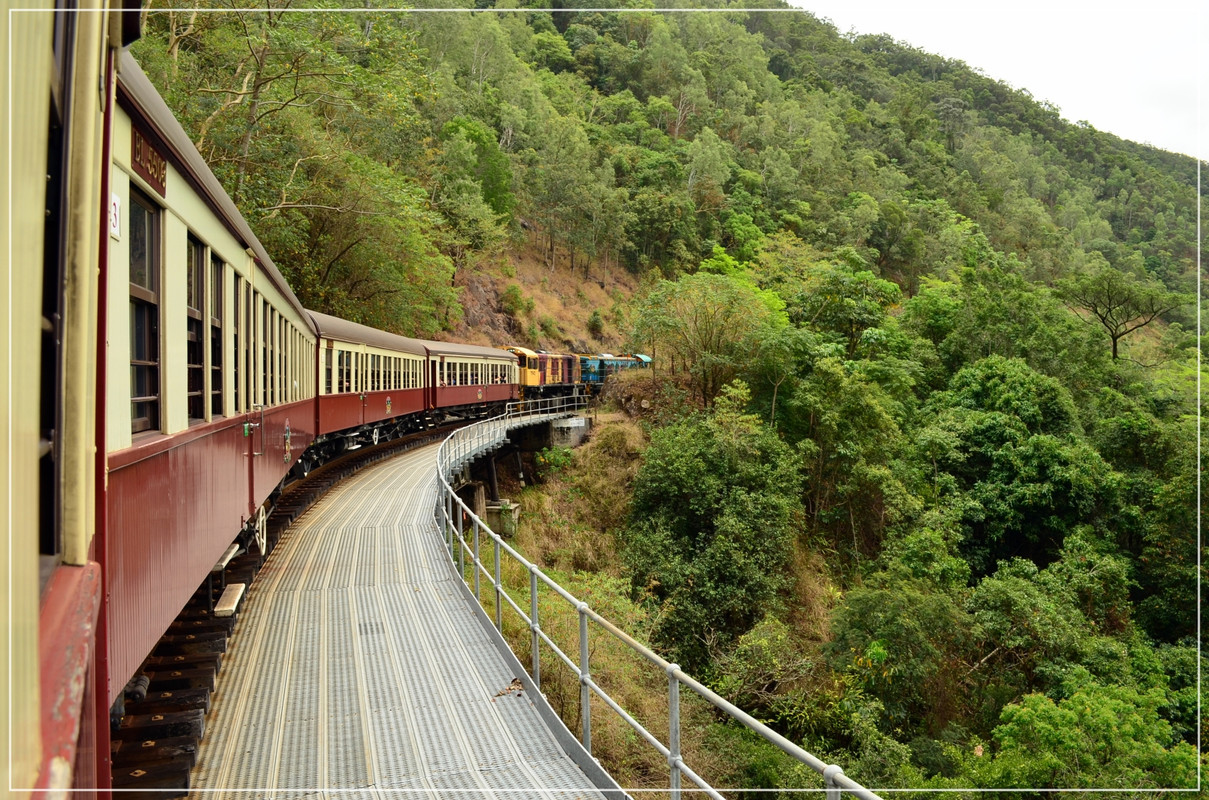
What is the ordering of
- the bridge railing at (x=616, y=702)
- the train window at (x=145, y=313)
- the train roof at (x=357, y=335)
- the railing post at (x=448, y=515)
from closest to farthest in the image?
the bridge railing at (x=616, y=702) < the train window at (x=145, y=313) < the railing post at (x=448, y=515) < the train roof at (x=357, y=335)

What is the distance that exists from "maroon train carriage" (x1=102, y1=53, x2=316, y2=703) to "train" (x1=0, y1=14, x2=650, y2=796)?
2 centimetres

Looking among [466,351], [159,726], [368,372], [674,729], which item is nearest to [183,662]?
[159,726]

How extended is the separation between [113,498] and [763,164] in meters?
70.0

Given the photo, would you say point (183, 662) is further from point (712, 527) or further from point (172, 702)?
point (712, 527)

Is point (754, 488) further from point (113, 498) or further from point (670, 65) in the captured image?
point (670, 65)

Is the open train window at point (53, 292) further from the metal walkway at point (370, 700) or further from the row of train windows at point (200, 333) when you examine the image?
the metal walkway at point (370, 700)

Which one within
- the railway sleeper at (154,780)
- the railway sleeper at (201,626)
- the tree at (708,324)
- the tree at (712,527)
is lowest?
the tree at (712,527)

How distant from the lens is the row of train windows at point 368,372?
13.3 meters

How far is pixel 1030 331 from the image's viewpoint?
2695 cm

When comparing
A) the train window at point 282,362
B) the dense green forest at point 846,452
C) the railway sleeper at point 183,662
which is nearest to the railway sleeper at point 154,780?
the railway sleeper at point 183,662

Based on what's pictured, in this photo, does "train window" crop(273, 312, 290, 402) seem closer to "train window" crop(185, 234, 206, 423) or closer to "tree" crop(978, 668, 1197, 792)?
"train window" crop(185, 234, 206, 423)

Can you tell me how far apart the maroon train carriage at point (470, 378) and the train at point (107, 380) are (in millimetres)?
14423

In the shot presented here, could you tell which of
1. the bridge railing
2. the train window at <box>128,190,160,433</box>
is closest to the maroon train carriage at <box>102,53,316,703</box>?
the train window at <box>128,190,160,433</box>

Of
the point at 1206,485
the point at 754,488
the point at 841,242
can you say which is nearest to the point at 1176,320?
the point at 841,242
